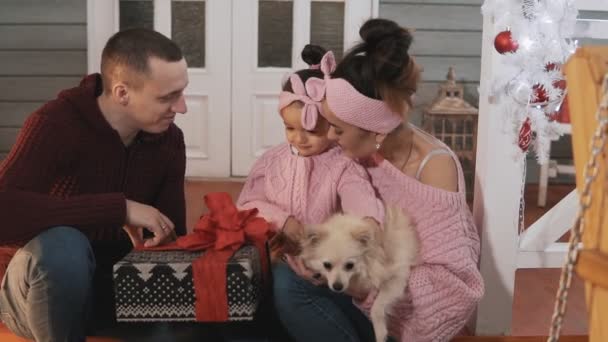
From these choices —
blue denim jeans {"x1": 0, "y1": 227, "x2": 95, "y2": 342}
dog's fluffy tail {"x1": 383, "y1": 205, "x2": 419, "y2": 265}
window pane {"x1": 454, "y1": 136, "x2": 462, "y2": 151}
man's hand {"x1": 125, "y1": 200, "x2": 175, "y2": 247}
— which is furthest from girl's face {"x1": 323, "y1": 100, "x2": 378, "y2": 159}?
window pane {"x1": 454, "y1": 136, "x2": 462, "y2": 151}

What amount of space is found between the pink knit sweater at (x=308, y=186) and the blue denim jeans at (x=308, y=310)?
0.19 meters

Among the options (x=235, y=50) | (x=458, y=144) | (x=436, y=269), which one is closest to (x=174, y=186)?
(x=436, y=269)

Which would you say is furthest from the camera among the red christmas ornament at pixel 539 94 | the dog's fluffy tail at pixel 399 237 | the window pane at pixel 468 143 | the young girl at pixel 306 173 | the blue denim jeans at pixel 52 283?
the window pane at pixel 468 143

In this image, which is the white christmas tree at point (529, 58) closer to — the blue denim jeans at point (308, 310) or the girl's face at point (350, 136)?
the girl's face at point (350, 136)

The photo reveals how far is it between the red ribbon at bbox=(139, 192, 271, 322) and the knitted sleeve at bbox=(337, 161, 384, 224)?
9.2 inches

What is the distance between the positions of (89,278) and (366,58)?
3.00 ft

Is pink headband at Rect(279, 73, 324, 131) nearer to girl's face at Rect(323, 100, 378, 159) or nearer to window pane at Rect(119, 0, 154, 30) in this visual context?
girl's face at Rect(323, 100, 378, 159)

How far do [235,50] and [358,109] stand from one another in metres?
3.14

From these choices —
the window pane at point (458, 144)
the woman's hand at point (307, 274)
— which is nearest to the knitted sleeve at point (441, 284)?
the woman's hand at point (307, 274)

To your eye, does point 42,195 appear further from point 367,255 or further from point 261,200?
point 367,255

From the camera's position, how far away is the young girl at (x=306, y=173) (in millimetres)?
2107

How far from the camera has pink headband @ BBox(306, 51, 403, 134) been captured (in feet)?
6.57

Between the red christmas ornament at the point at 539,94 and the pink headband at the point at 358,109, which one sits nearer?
the pink headband at the point at 358,109

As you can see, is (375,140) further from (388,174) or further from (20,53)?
(20,53)
